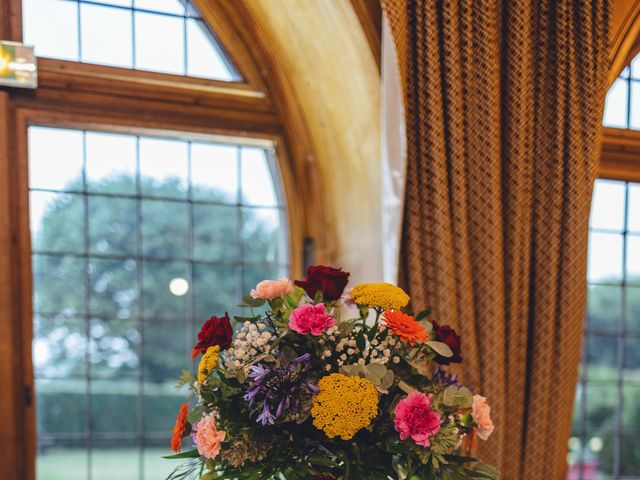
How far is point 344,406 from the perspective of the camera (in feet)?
4.15

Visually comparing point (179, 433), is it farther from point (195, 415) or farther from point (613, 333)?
point (613, 333)

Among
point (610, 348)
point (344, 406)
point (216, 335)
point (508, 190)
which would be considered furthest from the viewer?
point (610, 348)

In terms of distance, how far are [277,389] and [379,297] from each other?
0.94 ft

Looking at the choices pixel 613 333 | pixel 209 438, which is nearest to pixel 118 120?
pixel 209 438

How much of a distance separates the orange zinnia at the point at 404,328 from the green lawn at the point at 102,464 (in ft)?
4.95

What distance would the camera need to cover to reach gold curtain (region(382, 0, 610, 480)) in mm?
2170

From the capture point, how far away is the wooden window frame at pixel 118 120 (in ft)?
7.33

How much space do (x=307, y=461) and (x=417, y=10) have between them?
1.46 meters

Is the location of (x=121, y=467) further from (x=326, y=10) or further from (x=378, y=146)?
→ (x=326, y=10)

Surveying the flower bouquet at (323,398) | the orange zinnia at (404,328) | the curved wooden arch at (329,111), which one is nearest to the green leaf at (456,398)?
the flower bouquet at (323,398)

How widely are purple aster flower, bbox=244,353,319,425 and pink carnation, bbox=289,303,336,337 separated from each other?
51 mm

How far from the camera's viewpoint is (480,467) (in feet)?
4.75

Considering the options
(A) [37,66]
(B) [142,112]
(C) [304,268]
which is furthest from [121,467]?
(A) [37,66]

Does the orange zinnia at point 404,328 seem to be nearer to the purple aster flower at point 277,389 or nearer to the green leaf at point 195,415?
the purple aster flower at point 277,389
